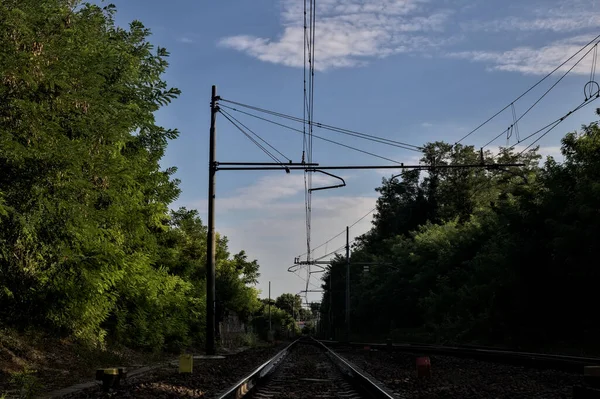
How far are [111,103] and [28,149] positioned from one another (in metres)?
3.60

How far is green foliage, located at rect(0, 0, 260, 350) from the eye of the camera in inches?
392

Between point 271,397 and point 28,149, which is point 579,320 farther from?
point 28,149

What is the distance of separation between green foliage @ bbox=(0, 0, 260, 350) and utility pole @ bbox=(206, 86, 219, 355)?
2687mm

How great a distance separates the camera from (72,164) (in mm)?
10500

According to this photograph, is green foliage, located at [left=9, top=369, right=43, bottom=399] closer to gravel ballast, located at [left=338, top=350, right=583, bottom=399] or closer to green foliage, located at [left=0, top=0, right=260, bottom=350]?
green foliage, located at [left=0, top=0, right=260, bottom=350]

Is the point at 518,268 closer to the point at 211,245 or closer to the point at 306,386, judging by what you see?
the point at 211,245

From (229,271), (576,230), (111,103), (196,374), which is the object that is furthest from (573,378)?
(229,271)

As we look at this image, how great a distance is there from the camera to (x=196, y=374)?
14391 mm

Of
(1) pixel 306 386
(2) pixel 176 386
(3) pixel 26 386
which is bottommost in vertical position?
(1) pixel 306 386

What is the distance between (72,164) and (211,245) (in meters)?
12.4

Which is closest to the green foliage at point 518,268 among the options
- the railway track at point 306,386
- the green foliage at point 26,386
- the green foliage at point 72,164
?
the railway track at point 306,386

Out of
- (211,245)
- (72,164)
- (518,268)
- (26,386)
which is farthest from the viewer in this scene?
(518,268)

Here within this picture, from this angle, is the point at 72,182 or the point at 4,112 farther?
the point at 72,182

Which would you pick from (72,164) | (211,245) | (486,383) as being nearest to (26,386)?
(72,164)
